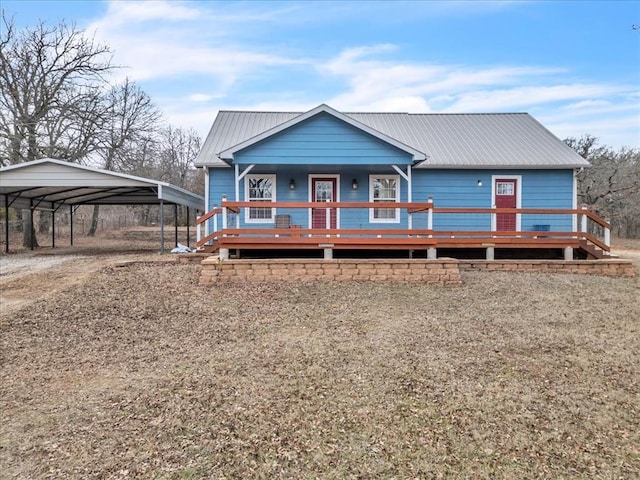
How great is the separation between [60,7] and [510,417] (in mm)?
22088

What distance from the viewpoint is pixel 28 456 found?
2697mm

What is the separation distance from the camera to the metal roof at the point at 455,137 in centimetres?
1148

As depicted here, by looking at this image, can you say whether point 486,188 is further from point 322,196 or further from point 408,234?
point 322,196

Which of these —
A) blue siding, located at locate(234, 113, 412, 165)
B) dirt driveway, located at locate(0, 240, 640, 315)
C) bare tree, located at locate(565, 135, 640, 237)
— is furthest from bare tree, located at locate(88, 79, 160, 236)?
bare tree, located at locate(565, 135, 640, 237)

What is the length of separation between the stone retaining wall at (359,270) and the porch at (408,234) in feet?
1.68

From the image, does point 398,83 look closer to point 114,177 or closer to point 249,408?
point 114,177

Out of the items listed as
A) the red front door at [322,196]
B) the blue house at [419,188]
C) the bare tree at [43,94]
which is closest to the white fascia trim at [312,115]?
the blue house at [419,188]

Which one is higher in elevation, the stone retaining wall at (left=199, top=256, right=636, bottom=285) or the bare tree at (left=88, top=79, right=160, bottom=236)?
the bare tree at (left=88, top=79, right=160, bottom=236)

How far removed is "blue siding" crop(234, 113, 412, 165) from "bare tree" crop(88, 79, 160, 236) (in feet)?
43.1

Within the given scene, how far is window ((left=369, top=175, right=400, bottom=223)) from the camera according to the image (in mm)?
11367

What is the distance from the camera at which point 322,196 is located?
1138 centimetres

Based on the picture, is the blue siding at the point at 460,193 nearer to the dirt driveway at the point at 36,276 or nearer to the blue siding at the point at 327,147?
the blue siding at the point at 327,147

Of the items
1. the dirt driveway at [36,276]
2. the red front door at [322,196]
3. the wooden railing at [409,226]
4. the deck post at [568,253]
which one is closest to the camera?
the dirt driveway at [36,276]

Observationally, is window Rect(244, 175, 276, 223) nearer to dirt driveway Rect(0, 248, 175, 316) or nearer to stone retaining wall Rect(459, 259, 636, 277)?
dirt driveway Rect(0, 248, 175, 316)
